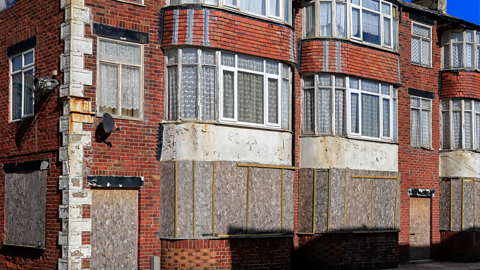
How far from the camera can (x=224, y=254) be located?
1544 cm

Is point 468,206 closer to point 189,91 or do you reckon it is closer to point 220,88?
point 220,88

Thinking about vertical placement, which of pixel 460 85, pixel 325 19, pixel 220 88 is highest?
pixel 325 19

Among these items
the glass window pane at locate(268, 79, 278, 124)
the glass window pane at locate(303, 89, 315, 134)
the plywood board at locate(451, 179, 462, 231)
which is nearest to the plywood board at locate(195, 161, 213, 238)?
the glass window pane at locate(268, 79, 278, 124)

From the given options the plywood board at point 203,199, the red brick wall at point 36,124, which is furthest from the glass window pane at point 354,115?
the red brick wall at point 36,124

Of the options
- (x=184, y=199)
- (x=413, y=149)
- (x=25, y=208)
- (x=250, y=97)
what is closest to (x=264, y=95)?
(x=250, y=97)

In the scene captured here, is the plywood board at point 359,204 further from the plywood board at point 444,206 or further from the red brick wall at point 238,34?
the plywood board at point 444,206

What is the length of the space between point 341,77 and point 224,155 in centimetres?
513

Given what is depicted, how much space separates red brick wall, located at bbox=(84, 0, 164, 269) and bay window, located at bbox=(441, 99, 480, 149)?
1249 cm

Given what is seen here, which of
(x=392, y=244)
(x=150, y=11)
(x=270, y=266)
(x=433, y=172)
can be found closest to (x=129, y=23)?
(x=150, y=11)

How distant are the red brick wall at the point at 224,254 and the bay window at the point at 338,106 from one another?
3.91m

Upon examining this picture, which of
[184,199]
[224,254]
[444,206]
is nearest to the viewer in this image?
[184,199]

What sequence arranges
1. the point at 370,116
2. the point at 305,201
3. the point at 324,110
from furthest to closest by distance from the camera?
the point at 370,116
the point at 324,110
the point at 305,201

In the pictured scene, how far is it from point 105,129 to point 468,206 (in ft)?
48.2

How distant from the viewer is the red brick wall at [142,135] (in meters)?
14.6
